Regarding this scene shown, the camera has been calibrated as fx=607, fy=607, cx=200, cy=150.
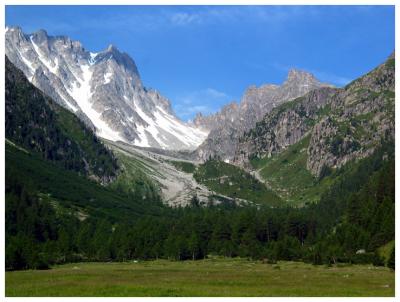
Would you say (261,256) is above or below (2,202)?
below

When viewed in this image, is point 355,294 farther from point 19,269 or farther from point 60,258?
point 60,258

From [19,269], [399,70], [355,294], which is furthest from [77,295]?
[19,269]

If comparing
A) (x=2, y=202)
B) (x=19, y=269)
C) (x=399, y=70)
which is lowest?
(x=19, y=269)

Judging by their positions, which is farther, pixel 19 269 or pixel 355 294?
pixel 19 269

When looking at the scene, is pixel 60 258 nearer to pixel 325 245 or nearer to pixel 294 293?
pixel 325 245

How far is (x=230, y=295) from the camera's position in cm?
7312
